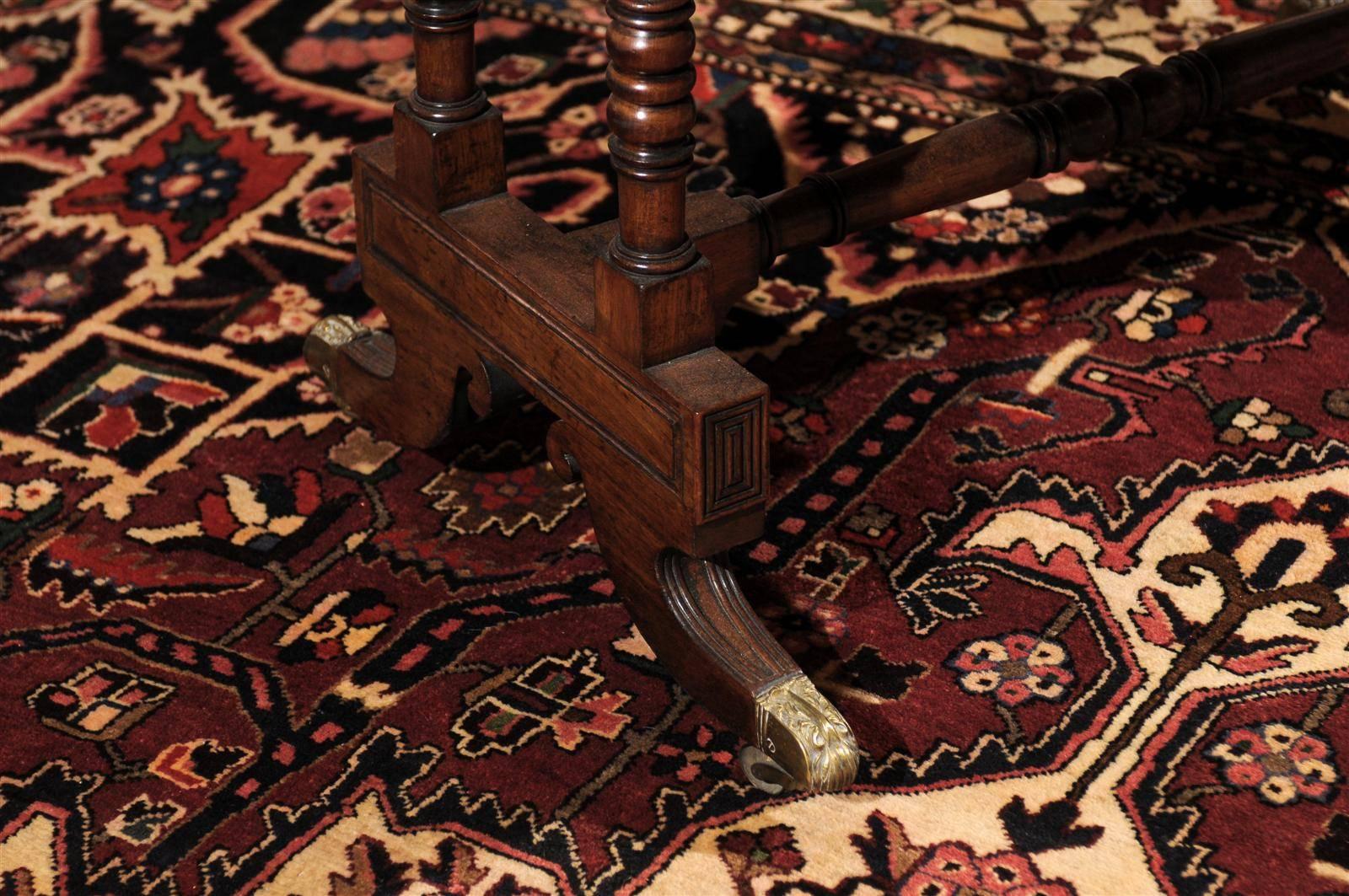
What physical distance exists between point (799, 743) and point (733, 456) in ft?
0.75

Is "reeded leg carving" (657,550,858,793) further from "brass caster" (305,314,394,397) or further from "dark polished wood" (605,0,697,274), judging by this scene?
"brass caster" (305,314,394,397)

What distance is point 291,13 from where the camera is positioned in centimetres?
292

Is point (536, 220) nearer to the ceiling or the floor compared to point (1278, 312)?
nearer to the ceiling

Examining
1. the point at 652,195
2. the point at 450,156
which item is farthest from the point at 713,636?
the point at 450,156

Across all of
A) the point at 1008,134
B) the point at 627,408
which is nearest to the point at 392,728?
the point at 627,408

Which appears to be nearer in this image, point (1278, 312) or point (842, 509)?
point (842, 509)

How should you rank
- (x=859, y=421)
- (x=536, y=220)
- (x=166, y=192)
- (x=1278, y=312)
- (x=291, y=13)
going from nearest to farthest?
(x=536, y=220) < (x=859, y=421) < (x=1278, y=312) < (x=166, y=192) < (x=291, y=13)

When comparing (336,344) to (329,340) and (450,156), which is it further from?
(450,156)

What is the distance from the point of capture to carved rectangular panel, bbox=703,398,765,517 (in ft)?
4.50

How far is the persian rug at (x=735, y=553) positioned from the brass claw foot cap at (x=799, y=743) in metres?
0.03

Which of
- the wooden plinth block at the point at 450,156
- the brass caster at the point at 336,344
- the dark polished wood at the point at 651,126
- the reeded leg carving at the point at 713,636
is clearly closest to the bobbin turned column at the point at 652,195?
the dark polished wood at the point at 651,126

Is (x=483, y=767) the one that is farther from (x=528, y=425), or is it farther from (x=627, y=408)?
(x=528, y=425)

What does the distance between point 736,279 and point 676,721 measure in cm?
42

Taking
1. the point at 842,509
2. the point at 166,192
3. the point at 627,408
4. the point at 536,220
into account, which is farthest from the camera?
the point at 166,192
